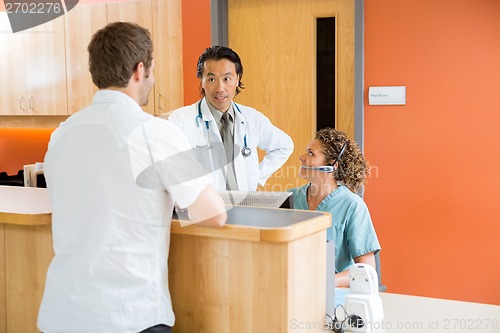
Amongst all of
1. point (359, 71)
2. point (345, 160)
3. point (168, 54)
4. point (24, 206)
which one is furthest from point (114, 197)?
point (168, 54)

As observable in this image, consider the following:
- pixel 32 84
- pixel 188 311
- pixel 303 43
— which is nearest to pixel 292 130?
pixel 303 43

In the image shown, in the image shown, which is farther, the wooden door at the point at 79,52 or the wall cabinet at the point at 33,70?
the wall cabinet at the point at 33,70

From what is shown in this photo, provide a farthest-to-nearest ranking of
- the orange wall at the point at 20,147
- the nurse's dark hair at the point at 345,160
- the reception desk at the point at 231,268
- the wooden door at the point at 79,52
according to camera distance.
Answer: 1. the orange wall at the point at 20,147
2. the wooden door at the point at 79,52
3. the nurse's dark hair at the point at 345,160
4. the reception desk at the point at 231,268

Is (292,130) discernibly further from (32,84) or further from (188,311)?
(188,311)

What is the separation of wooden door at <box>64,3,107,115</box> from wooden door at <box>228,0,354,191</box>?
1000 millimetres

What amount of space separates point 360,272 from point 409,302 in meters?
0.34

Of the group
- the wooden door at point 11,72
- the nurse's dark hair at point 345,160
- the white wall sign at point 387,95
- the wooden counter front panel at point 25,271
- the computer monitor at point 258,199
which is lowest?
the wooden counter front panel at point 25,271

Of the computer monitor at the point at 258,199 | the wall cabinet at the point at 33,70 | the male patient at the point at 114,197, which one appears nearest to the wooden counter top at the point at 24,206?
the male patient at the point at 114,197

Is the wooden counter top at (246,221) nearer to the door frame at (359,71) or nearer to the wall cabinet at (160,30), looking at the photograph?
the door frame at (359,71)

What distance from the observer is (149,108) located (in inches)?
165

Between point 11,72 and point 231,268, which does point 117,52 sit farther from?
point 11,72

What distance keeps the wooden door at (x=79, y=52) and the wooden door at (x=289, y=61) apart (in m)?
A: 1.00

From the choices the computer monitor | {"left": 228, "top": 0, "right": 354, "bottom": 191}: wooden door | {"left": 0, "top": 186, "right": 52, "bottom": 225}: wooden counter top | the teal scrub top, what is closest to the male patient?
{"left": 0, "top": 186, "right": 52, "bottom": 225}: wooden counter top

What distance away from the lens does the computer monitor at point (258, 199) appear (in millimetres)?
2049
